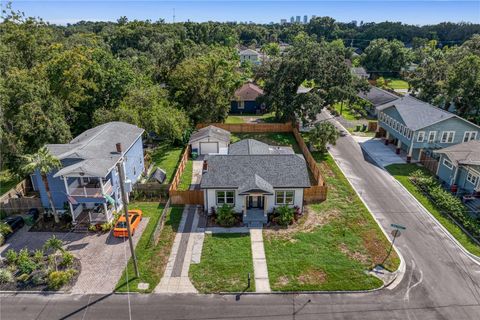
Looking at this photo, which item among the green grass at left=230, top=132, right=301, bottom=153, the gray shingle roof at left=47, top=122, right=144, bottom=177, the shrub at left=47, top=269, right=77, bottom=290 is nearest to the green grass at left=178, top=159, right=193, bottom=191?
the gray shingle roof at left=47, top=122, right=144, bottom=177

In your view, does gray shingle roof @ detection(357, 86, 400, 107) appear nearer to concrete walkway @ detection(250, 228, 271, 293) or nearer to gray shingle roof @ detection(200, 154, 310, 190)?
gray shingle roof @ detection(200, 154, 310, 190)

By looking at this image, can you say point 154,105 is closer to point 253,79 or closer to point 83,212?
point 83,212

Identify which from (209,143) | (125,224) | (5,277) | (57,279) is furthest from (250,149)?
(5,277)

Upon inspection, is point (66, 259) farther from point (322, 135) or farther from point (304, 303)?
point (322, 135)

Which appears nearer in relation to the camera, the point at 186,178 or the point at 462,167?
the point at 462,167

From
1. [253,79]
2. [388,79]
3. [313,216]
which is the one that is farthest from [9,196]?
[388,79]

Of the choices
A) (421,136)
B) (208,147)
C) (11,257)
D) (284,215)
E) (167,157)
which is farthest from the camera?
(208,147)
